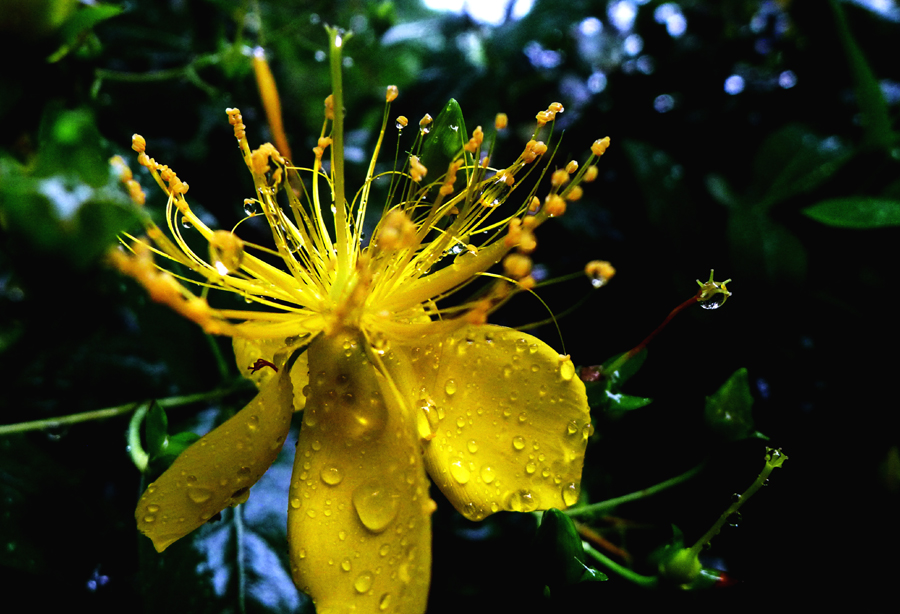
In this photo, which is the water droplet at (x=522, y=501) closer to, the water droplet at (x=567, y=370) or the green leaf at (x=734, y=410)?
the water droplet at (x=567, y=370)

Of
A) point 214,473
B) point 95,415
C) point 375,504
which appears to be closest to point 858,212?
point 375,504

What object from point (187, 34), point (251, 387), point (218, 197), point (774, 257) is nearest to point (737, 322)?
point (774, 257)

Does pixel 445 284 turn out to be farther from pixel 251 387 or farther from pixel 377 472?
pixel 251 387

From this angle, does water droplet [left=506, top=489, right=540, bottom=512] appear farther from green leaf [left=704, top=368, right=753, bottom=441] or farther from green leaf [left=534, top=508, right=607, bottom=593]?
green leaf [left=704, top=368, right=753, bottom=441]

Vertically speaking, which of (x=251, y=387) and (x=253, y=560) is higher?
(x=251, y=387)

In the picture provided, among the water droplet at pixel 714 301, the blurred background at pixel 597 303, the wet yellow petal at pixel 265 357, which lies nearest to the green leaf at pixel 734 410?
the blurred background at pixel 597 303

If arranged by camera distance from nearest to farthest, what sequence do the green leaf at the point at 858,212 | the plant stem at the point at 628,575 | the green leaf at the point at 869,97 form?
the plant stem at the point at 628,575, the green leaf at the point at 858,212, the green leaf at the point at 869,97
